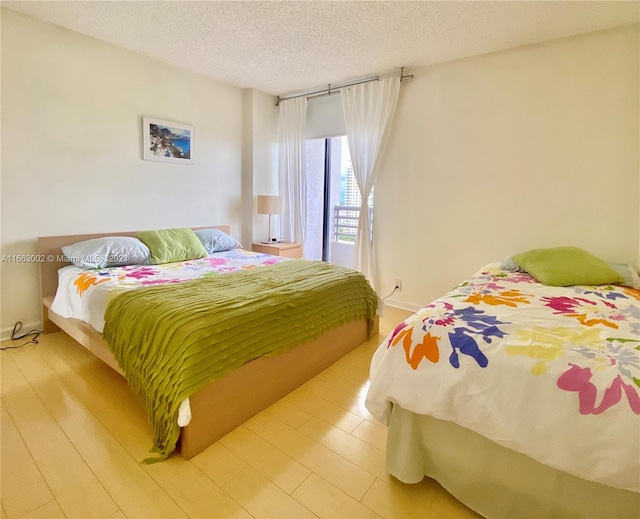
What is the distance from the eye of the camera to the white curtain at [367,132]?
356 cm

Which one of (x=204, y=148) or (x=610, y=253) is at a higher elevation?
(x=204, y=148)

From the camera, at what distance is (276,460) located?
1.58 meters

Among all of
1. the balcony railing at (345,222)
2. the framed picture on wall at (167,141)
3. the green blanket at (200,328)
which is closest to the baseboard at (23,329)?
the green blanket at (200,328)

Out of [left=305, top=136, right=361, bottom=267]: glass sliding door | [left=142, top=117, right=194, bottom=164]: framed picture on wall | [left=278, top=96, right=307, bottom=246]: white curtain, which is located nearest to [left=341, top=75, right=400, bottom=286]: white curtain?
[left=305, top=136, right=361, bottom=267]: glass sliding door

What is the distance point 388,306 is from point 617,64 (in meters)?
2.75

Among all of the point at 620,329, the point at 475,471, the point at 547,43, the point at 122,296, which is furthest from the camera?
the point at 547,43

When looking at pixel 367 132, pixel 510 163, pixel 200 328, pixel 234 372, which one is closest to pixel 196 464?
pixel 234 372

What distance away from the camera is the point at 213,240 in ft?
11.8

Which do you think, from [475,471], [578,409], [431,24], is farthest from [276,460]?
[431,24]

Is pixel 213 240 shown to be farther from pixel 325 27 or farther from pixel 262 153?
pixel 325 27

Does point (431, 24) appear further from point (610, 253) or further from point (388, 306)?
point (388, 306)

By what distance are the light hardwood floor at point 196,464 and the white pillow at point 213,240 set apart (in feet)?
5.44

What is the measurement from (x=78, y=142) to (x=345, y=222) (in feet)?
9.42

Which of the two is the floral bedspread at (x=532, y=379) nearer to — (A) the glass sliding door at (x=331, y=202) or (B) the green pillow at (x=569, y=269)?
(B) the green pillow at (x=569, y=269)
